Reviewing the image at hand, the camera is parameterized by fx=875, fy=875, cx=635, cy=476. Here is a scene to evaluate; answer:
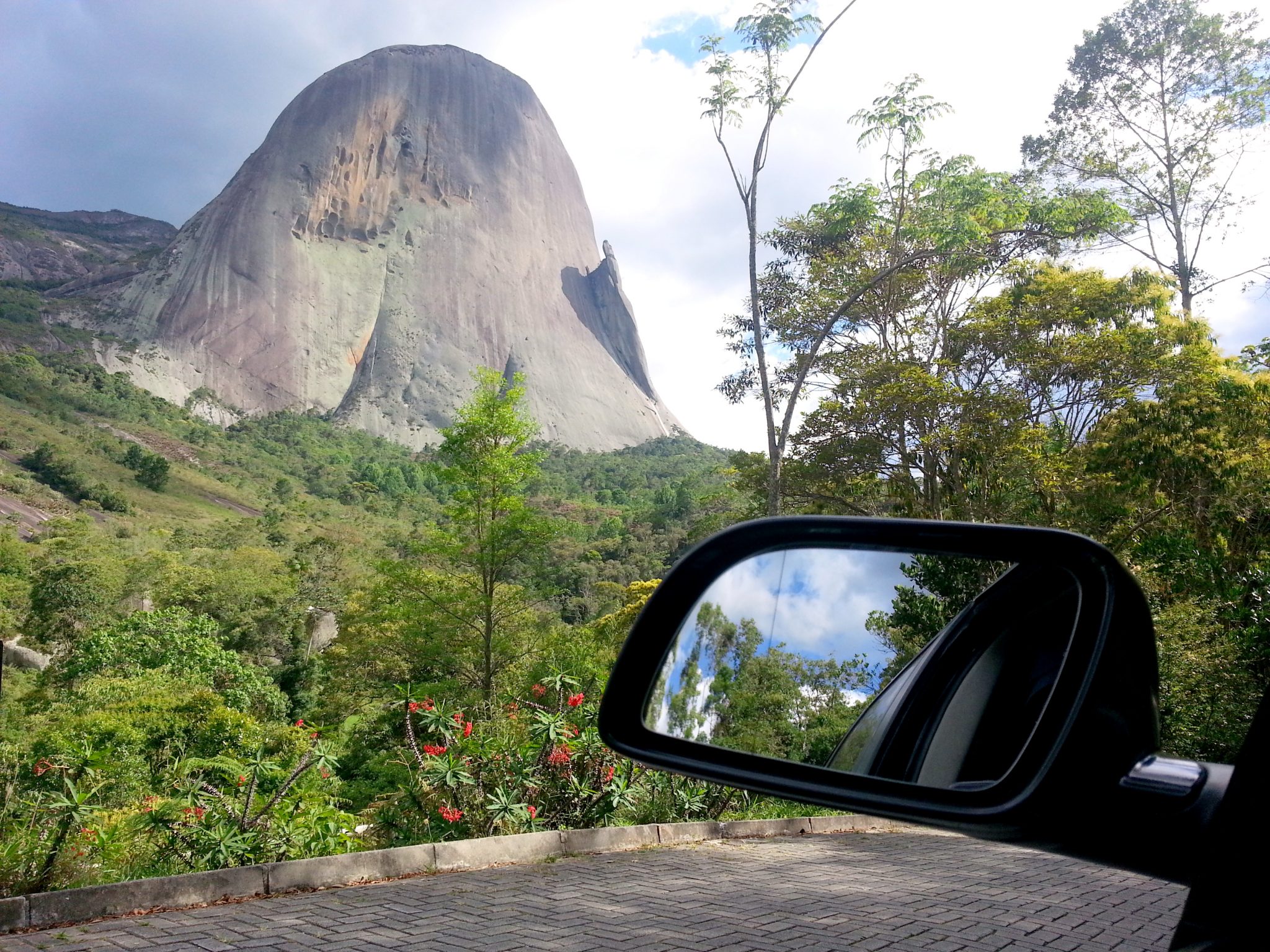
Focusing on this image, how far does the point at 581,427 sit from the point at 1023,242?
264 feet

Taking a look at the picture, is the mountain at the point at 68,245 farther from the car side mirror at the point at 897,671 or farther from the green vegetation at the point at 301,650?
the car side mirror at the point at 897,671

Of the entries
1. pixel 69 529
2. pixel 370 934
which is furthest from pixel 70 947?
pixel 69 529

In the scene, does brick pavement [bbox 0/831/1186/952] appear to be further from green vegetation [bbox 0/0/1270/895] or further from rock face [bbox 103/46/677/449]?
rock face [bbox 103/46/677/449]

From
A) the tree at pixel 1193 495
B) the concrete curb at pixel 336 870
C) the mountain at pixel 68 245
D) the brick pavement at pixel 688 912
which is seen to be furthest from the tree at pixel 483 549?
the mountain at pixel 68 245

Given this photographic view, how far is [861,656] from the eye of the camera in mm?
1338

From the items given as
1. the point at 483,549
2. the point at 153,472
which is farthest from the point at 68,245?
the point at 483,549

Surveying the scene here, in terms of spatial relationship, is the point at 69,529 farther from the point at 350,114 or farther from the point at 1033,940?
the point at 350,114

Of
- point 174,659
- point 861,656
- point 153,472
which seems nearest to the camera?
point 861,656

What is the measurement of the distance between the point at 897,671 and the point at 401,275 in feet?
352

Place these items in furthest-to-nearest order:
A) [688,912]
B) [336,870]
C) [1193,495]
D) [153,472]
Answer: [153,472]
[1193,495]
[336,870]
[688,912]

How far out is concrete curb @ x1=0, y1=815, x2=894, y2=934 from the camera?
13.7 ft

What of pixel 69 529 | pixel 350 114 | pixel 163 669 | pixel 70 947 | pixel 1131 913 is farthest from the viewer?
pixel 350 114

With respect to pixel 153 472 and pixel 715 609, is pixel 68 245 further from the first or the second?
pixel 715 609

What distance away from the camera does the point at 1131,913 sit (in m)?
5.31
